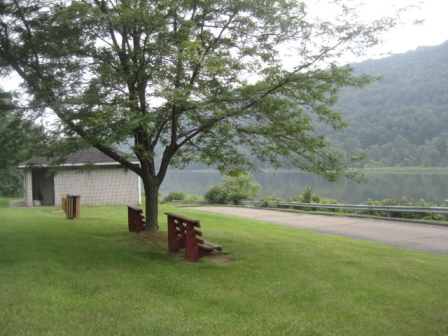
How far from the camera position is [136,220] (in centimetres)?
1295

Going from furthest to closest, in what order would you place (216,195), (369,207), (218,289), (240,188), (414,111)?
(414,111)
(216,195)
(240,188)
(369,207)
(218,289)

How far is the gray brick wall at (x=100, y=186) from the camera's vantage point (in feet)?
85.9

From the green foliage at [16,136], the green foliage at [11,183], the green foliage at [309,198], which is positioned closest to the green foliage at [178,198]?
the green foliage at [309,198]

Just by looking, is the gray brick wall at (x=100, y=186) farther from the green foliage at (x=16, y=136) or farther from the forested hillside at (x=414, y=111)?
the forested hillside at (x=414, y=111)

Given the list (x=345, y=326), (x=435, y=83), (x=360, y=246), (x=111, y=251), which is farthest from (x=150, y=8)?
(x=435, y=83)

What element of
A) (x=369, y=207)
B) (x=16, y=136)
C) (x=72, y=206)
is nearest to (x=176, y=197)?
(x=369, y=207)

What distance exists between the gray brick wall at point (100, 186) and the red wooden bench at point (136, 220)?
526 inches

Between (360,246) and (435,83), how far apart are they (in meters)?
43.5

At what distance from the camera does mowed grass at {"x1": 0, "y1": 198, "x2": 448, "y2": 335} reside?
17.2 ft

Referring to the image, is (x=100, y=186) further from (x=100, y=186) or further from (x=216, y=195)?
(x=216, y=195)

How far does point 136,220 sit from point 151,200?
1482 millimetres

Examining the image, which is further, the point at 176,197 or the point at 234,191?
the point at 176,197

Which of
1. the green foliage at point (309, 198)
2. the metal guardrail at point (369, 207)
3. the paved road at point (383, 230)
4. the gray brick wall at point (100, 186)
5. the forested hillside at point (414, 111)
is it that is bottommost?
the paved road at point (383, 230)

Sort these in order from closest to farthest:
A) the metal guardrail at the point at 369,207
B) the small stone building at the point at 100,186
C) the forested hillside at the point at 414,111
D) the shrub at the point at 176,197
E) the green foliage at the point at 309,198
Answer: the metal guardrail at the point at 369,207
the small stone building at the point at 100,186
the green foliage at the point at 309,198
the shrub at the point at 176,197
the forested hillside at the point at 414,111
